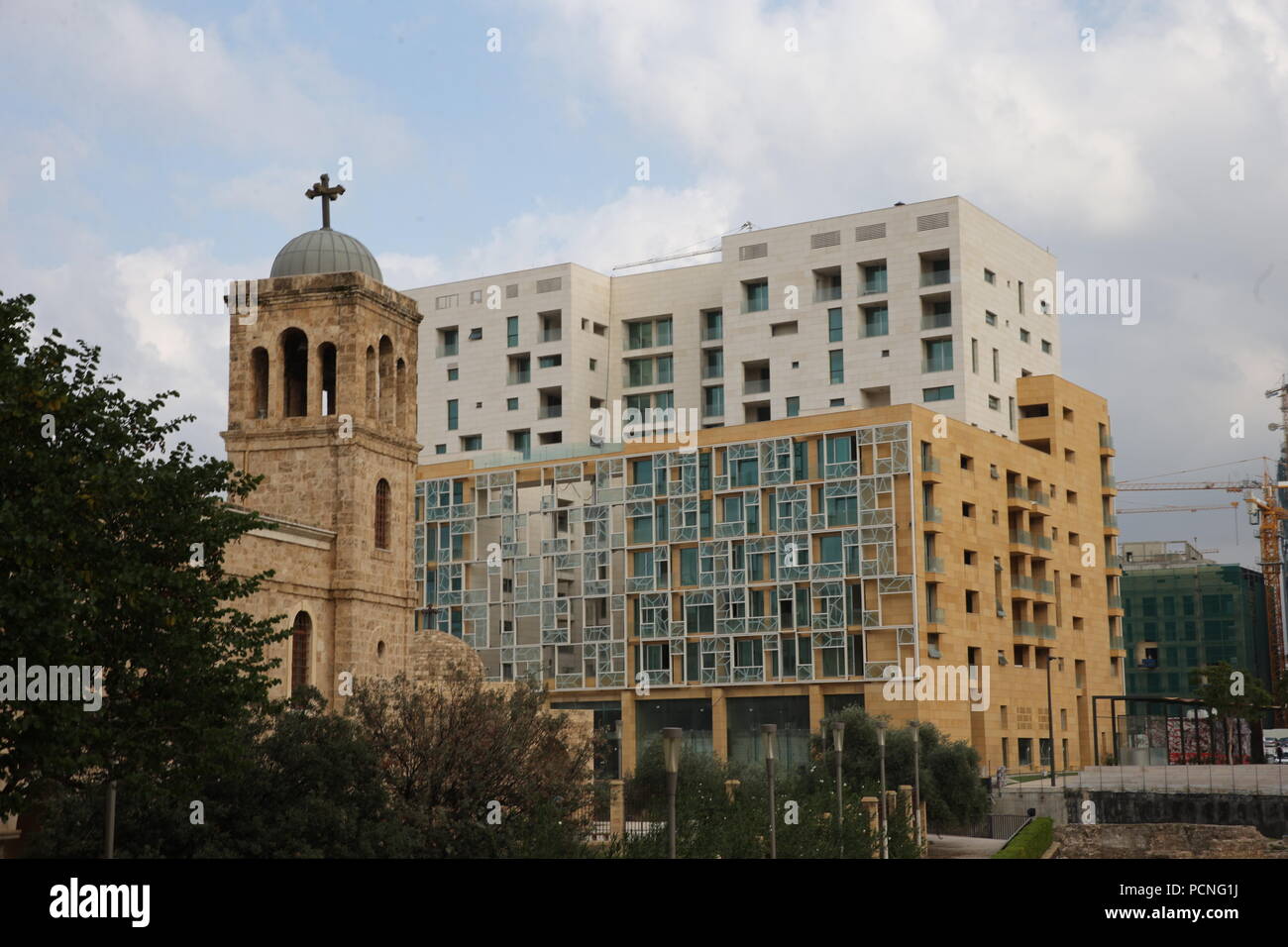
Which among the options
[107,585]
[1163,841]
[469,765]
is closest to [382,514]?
[469,765]

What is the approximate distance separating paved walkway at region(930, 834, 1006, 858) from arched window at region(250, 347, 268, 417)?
24621 mm

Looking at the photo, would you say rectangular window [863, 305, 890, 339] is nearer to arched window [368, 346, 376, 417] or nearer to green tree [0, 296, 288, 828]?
arched window [368, 346, 376, 417]

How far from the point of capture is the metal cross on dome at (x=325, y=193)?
43531mm

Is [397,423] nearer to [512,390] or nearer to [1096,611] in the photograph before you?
[512,390]

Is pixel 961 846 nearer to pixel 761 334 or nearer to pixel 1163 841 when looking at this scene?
pixel 1163 841

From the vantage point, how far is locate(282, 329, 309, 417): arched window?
141 ft

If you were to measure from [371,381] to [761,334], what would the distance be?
4512 centimetres

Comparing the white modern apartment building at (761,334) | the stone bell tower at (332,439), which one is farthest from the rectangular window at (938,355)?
the stone bell tower at (332,439)

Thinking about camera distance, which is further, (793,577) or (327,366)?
(793,577)

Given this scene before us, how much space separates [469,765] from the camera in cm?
2961

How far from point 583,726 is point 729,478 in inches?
1290
